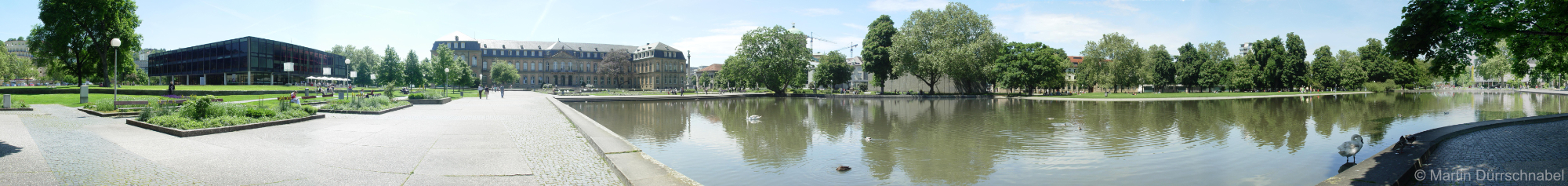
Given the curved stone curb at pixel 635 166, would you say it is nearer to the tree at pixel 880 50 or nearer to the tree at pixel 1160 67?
the tree at pixel 880 50

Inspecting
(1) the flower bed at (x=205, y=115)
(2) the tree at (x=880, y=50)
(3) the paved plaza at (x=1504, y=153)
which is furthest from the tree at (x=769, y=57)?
(3) the paved plaza at (x=1504, y=153)

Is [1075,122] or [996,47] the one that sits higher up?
[996,47]

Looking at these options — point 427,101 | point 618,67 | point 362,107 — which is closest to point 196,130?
point 362,107

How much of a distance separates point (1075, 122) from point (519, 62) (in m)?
108

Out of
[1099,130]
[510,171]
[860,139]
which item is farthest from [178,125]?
[1099,130]

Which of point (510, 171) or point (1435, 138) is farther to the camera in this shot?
point (1435, 138)

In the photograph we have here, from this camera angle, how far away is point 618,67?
362 feet

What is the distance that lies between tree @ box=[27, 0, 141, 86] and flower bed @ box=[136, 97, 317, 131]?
29386 millimetres

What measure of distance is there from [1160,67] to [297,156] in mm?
78818

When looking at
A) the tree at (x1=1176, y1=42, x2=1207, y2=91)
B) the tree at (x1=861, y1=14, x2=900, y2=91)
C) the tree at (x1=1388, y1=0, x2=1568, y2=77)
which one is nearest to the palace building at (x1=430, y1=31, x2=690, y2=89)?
the tree at (x1=861, y1=14, x2=900, y2=91)

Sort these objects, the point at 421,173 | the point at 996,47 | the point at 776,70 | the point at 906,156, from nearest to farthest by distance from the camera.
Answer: the point at 421,173
the point at 906,156
the point at 996,47
the point at 776,70

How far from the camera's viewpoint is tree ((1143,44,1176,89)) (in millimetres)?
70750

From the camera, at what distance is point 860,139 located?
527 inches

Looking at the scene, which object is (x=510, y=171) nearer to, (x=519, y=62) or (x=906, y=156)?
(x=906, y=156)
